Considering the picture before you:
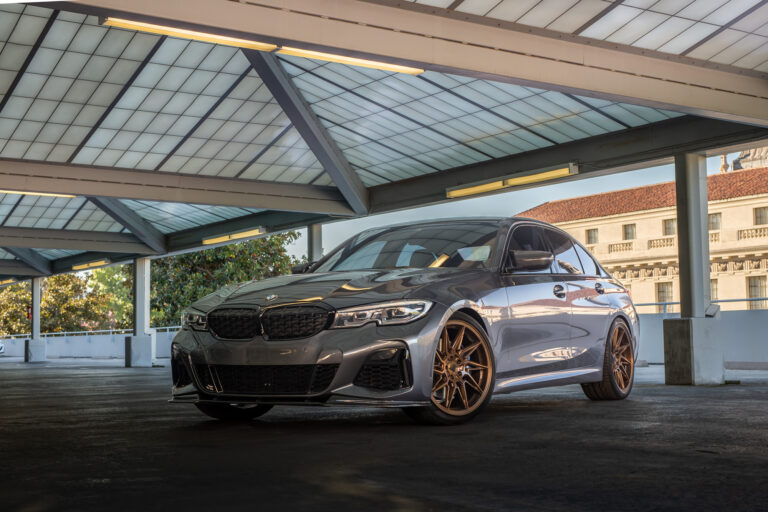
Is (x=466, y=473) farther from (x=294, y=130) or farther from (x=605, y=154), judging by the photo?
(x=294, y=130)

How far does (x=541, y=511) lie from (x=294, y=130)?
15.0m

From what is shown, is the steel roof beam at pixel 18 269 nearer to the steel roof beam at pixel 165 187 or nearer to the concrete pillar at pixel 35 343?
the concrete pillar at pixel 35 343

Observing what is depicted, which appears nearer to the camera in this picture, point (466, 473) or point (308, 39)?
point (466, 473)

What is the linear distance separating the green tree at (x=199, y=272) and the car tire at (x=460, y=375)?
41.4 m

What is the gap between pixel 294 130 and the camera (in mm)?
17953

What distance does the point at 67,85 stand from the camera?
603 inches

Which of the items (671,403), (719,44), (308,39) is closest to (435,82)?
(719,44)

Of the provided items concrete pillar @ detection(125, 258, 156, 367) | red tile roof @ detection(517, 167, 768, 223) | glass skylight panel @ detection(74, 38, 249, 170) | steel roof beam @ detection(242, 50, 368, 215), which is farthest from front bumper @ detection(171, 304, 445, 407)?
red tile roof @ detection(517, 167, 768, 223)

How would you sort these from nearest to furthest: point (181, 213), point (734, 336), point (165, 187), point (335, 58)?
point (335, 58) < point (165, 187) < point (734, 336) < point (181, 213)

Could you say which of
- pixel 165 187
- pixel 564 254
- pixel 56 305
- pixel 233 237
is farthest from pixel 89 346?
pixel 564 254

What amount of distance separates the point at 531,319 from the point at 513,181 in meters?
9.73

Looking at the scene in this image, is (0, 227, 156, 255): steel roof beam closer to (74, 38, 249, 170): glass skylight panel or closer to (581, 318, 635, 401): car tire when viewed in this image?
(74, 38, 249, 170): glass skylight panel

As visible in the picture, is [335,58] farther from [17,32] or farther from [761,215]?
[761,215]

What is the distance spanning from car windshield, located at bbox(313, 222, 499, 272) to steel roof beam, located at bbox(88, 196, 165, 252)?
1598 cm
